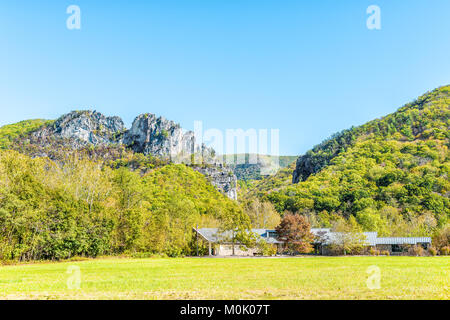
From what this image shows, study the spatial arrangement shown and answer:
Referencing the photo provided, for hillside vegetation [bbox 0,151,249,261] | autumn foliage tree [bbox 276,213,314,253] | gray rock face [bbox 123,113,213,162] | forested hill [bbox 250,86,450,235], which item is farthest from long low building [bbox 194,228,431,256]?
gray rock face [bbox 123,113,213,162]

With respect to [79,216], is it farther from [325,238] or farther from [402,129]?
[402,129]

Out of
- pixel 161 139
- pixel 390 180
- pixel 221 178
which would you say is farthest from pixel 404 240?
pixel 161 139

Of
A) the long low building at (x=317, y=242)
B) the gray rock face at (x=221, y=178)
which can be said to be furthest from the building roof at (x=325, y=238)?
the gray rock face at (x=221, y=178)

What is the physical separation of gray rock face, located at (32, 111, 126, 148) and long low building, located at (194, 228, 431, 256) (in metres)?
104

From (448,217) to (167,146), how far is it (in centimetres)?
10877

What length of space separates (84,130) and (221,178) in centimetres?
6864

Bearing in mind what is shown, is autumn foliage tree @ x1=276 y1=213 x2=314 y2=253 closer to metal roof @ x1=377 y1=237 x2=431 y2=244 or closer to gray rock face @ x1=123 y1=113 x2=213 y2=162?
metal roof @ x1=377 y1=237 x2=431 y2=244

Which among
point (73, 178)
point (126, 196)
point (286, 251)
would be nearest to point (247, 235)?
point (286, 251)

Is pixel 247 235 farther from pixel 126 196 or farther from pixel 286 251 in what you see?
pixel 126 196

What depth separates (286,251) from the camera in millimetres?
66562

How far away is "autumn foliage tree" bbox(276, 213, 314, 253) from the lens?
2512 inches

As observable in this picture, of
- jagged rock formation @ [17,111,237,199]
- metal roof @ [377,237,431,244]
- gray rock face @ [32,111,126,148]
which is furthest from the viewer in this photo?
gray rock face @ [32,111,126,148]

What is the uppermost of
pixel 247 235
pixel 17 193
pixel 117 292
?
pixel 17 193

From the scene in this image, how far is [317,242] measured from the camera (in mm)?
68312
